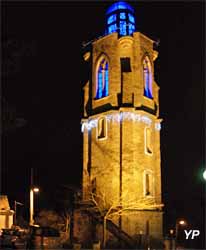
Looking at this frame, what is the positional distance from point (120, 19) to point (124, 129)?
43.6 feet

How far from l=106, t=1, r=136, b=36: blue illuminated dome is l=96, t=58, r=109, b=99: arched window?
12.3ft

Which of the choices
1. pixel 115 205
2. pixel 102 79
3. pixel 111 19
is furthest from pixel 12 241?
pixel 111 19

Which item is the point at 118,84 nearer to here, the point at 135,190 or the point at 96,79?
the point at 96,79

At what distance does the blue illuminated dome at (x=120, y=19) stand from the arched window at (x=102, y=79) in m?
3.76

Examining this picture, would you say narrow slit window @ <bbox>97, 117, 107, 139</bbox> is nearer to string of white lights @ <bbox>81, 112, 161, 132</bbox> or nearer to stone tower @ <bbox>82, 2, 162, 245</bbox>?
stone tower @ <bbox>82, 2, 162, 245</bbox>

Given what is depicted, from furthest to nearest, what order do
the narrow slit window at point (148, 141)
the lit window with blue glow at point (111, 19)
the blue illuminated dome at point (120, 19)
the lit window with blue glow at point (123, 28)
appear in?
the lit window with blue glow at point (111, 19), the blue illuminated dome at point (120, 19), the lit window with blue glow at point (123, 28), the narrow slit window at point (148, 141)

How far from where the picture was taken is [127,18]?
52.2 m

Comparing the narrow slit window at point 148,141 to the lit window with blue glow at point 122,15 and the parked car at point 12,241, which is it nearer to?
the lit window with blue glow at point 122,15

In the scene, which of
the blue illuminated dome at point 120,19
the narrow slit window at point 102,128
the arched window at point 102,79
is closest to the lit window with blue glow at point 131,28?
the blue illuminated dome at point 120,19

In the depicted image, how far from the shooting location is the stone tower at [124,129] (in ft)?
147

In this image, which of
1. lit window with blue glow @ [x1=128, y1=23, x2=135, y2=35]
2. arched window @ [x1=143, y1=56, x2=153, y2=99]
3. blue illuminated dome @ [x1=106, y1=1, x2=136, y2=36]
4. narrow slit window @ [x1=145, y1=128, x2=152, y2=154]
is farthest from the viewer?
blue illuminated dome @ [x1=106, y1=1, x2=136, y2=36]

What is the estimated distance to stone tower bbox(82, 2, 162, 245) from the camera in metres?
44.9

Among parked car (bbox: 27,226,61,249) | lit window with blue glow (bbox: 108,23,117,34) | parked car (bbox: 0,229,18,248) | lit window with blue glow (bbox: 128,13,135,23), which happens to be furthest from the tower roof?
parked car (bbox: 0,229,18,248)

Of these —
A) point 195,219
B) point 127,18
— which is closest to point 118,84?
point 127,18
